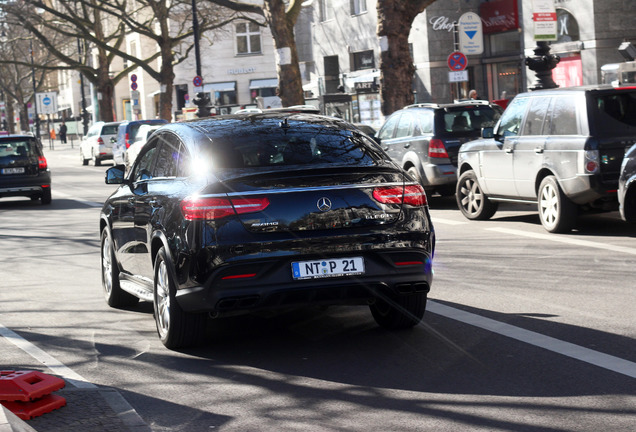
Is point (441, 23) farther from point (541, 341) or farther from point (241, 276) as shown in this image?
point (241, 276)

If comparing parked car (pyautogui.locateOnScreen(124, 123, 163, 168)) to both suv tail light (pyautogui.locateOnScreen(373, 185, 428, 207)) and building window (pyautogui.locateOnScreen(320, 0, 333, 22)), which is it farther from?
building window (pyautogui.locateOnScreen(320, 0, 333, 22))

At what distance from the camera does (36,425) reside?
541cm

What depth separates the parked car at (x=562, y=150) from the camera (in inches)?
495

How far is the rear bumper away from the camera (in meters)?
6.66

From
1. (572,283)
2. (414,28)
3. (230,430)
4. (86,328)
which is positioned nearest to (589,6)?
(414,28)

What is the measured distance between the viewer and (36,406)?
18.6ft

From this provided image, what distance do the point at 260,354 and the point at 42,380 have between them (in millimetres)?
1593

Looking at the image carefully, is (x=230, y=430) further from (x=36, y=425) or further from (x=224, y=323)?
(x=224, y=323)

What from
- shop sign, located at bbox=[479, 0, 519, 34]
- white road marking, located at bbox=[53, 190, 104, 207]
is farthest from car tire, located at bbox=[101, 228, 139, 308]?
shop sign, located at bbox=[479, 0, 519, 34]

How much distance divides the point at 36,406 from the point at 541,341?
325cm

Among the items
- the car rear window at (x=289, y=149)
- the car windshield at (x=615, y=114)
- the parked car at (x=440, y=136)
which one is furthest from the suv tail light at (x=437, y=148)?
the car rear window at (x=289, y=149)

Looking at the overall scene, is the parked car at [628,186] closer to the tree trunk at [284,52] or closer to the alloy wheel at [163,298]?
the alloy wheel at [163,298]

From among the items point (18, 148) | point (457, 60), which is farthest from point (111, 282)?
point (457, 60)

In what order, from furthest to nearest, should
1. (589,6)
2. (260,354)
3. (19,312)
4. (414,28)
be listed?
1. (414,28)
2. (589,6)
3. (19,312)
4. (260,354)
